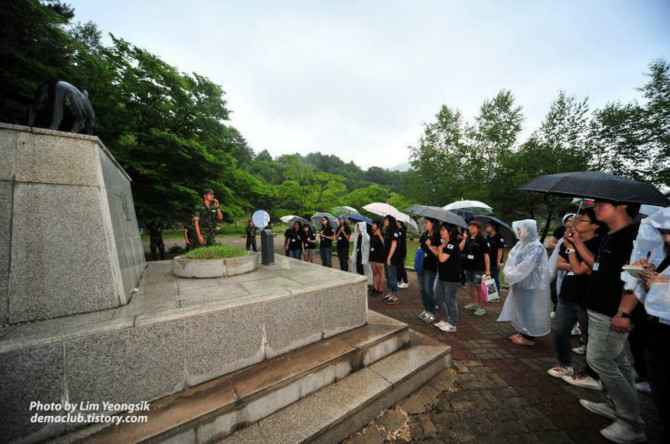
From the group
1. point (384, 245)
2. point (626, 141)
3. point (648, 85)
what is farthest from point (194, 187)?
point (648, 85)

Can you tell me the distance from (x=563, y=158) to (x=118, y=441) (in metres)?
24.4

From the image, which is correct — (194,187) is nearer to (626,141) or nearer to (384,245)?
(384,245)

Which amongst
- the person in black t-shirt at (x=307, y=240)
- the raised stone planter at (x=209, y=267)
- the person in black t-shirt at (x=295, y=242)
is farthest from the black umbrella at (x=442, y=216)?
the person in black t-shirt at (x=307, y=240)

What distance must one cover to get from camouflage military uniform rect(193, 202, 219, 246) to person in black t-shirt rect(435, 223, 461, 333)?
5297 mm

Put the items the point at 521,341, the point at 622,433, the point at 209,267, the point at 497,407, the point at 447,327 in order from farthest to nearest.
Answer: the point at 447,327 → the point at 521,341 → the point at 209,267 → the point at 497,407 → the point at 622,433

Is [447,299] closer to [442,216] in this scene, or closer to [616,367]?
[442,216]

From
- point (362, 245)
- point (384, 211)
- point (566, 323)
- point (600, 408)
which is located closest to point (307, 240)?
point (362, 245)

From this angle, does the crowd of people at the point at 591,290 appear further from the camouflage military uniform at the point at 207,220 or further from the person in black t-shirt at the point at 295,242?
the person in black t-shirt at the point at 295,242

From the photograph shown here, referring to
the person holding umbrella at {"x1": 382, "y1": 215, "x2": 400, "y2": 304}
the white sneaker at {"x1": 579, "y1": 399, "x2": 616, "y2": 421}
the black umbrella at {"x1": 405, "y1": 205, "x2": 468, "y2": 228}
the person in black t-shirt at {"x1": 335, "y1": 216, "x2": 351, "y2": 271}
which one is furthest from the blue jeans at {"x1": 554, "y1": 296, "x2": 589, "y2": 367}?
the person in black t-shirt at {"x1": 335, "y1": 216, "x2": 351, "y2": 271}

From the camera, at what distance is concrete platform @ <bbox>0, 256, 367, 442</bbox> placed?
6.32 feet

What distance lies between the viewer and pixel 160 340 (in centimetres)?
239

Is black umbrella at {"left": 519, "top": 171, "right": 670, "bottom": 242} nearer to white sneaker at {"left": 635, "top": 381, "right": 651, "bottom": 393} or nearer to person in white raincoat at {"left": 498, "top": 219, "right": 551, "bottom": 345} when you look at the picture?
person in white raincoat at {"left": 498, "top": 219, "right": 551, "bottom": 345}

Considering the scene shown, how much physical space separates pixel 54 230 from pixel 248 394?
289 centimetres

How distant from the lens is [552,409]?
297 cm
